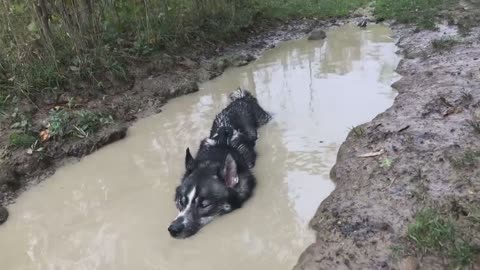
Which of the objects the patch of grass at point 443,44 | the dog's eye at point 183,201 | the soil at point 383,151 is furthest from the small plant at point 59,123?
the patch of grass at point 443,44

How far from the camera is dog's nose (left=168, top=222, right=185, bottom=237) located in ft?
15.5

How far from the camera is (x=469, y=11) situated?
41.3 feet

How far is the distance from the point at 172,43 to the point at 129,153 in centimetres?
428

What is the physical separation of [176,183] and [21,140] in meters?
2.59

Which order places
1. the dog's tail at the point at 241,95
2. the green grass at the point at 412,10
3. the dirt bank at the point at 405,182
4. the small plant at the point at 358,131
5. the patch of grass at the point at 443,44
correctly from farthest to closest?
1. the green grass at the point at 412,10
2. the patch of grass at the point at 443,44
3. the dog's tail at the point at 241,95
4. the small plant at the point at 358,131
5. the dirt bank at the point at 405,182

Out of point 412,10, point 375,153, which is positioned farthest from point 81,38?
point 412,10

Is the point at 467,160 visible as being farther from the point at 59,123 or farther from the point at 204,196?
the point at 59,123

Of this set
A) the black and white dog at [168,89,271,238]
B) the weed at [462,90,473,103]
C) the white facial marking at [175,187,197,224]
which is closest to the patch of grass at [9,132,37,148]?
the black and white dog at [168,89,271,238]

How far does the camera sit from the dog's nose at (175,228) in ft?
15.5

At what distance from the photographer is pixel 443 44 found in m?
9.62

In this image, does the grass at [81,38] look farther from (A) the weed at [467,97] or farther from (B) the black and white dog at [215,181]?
(A) the weed at [467,97]

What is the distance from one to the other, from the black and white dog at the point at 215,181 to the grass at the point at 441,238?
80.2 inches

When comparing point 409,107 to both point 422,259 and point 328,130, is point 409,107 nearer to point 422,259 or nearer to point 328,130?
point 328,130

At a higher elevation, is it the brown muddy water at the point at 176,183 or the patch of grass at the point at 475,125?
the patch of grass at the point at 475,125
